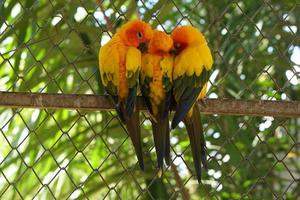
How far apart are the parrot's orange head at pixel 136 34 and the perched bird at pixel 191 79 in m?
0.07

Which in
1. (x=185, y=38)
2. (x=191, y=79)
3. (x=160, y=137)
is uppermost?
(x=185, y=38)

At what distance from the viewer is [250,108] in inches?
61.8

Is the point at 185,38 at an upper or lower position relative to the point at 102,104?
upper

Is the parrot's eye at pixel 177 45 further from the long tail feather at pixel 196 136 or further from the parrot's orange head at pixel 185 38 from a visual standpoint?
the long tail feather at pixel 196 136

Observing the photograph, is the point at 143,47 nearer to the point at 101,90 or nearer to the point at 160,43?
the point at 160,43

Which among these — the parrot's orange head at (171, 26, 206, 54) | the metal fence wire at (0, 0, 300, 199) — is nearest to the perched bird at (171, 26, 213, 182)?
the parrot's orange head at (171, 26, 206, 54)

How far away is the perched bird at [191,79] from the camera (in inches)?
58.5

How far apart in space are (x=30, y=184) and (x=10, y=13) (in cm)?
49

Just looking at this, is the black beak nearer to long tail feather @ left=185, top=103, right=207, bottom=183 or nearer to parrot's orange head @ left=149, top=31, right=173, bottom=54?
parrot's orange head @ left=149, top=31, right=173, bottom=54

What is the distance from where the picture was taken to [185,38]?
1552mm

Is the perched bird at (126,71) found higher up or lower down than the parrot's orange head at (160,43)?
lower down

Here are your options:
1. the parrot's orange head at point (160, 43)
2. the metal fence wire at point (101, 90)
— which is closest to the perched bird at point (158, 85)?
the parrot's orange head at point (160, 43)

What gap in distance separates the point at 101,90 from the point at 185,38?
14.8 inches

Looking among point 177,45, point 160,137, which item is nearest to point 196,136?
point 160,137
